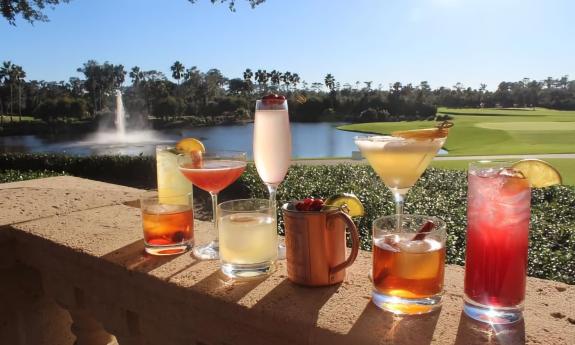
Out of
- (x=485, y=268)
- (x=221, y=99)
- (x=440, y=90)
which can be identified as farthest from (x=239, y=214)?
(x=221, y=99)

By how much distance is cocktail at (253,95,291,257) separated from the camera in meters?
1.73

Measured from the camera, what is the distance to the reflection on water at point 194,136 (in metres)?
31.2

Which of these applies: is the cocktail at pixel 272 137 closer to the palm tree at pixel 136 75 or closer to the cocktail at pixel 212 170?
the cocktail at pixel 212 170

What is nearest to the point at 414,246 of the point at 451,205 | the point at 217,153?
the point at 217,153

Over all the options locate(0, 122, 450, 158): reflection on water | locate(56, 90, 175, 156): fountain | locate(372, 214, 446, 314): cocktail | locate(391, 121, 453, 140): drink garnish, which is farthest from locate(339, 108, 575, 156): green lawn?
locate(372, 214, 446, 314): cocktail

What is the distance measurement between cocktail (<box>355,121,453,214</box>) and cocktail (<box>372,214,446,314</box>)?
0.23 metres

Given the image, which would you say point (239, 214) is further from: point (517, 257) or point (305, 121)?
point (305, 121)

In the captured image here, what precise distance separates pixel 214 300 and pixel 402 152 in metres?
0.65

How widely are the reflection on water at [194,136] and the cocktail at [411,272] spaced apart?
22535mm

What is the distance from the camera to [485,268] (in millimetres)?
1084

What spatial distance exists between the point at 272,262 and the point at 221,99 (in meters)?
62.2

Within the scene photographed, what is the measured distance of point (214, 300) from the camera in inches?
50.4

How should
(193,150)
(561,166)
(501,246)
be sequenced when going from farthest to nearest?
(561,166) → (193,150) → (501,246)

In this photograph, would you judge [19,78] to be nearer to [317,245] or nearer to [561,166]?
[561,166]
